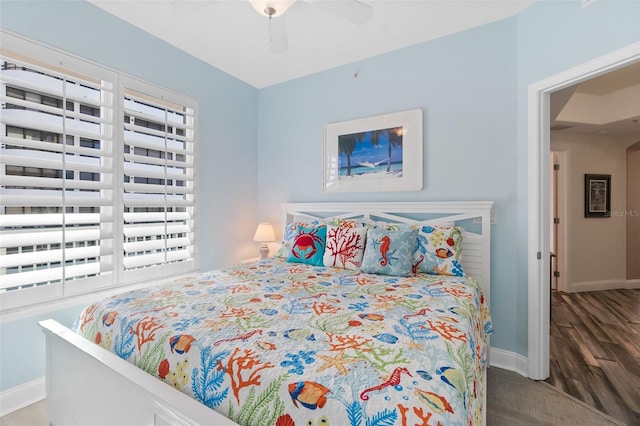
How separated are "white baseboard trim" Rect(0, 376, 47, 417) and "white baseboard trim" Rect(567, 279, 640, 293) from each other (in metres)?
6.01

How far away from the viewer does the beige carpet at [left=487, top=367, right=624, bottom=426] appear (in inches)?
72.4

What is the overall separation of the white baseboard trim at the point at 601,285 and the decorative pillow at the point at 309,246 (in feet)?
13.7

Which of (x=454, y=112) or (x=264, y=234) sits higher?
(x=454, y=112)

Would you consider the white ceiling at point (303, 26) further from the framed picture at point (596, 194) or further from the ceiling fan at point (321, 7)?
the framed picture at point (596, 194)

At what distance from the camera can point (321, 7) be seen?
6.37 feet

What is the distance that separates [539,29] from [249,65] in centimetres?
253

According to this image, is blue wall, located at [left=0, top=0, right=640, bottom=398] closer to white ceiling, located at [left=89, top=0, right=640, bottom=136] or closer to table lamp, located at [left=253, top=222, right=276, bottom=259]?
white ceiling, located at [left=89, top=0, right=640, bottom=136]

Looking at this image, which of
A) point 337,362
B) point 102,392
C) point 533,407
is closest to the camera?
point 337,362

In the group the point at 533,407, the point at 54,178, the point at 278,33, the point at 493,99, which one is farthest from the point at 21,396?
the point at 493,99

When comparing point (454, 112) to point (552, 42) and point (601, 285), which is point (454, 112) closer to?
point (552, 42)

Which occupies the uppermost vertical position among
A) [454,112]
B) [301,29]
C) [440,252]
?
[301,29]

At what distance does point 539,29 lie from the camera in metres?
2.28

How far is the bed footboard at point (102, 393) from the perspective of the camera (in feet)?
3.34

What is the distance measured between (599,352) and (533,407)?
4.21ft
